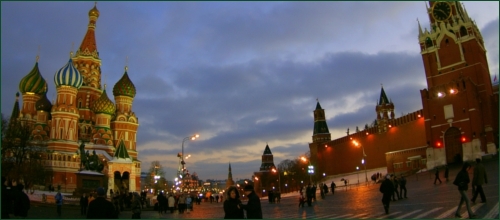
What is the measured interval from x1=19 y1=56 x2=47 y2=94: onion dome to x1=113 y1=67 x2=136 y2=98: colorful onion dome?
32.8 feet

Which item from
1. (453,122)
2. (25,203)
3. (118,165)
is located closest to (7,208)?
(25,203)

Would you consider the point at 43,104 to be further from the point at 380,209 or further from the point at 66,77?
the point at 380,209

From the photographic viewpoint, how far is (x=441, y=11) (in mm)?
57688

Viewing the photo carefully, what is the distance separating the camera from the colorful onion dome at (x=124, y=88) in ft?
207

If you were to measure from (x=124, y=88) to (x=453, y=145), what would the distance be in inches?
1828

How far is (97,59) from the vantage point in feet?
211

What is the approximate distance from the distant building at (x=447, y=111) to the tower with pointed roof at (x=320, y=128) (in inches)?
743

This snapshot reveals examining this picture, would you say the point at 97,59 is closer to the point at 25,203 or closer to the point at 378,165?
the point at 378,165

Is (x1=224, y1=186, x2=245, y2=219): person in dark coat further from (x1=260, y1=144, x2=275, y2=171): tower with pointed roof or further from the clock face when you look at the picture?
(x1=260, y1=144, x2=275, y2=171): tower with pointed roof

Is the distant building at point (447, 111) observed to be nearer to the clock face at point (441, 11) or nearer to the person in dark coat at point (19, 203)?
the clock face at point (441, 11)

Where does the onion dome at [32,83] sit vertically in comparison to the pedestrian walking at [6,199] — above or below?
above

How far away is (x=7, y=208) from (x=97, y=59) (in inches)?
2271

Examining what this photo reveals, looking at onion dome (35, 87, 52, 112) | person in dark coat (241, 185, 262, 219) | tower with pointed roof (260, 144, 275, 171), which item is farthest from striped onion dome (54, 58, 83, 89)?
tower with pointed roof (260, 144, 275, 171)

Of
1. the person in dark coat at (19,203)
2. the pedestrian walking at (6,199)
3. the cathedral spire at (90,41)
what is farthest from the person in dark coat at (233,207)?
the cathedral spire at (90,41)
